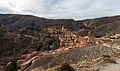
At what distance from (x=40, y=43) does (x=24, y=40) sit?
25.1 ft

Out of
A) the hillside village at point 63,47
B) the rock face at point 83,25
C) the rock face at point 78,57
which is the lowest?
the hillside village at point 63,47

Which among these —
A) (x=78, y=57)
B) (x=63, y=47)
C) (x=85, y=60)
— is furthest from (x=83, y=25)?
(x=85, y=60)

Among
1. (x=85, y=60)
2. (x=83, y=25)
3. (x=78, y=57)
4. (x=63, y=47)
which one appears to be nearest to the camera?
(x=85, y=60)

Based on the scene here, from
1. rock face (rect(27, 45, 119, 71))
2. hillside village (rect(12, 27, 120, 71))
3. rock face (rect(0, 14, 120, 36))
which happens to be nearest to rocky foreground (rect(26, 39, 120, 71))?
Answer: rock face (rect(27, 45, 119, 71))

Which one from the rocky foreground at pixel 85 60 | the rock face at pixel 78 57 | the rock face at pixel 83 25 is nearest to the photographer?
the rocky foreground at pixel 85 60

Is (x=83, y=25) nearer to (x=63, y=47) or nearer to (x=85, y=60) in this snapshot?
(x=63, y=47)

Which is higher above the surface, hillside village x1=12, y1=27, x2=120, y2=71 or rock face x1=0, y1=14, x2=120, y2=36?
rock face x1=0, y1=14, x2=120, y2=36

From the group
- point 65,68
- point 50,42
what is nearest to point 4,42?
point 50,42

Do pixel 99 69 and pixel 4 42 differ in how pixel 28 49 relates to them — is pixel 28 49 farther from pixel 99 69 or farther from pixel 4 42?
pixel 99 69

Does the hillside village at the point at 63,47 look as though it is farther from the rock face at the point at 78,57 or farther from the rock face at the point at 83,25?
the rock face at the point at 83,25

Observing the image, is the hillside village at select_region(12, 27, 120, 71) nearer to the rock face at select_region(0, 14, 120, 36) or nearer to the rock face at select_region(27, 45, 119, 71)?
the rock face at select_region(27, 45, 119, 71)

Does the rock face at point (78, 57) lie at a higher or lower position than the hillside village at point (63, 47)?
higher

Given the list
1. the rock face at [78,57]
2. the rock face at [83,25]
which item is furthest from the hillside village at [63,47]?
the rock face at [83,25]

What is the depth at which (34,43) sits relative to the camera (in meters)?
29.9
